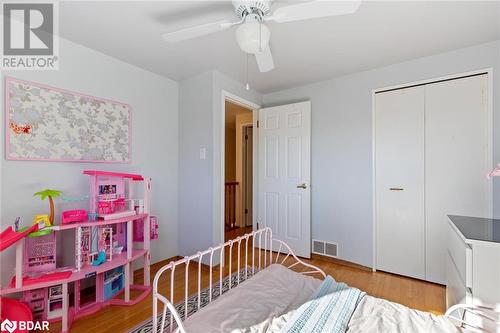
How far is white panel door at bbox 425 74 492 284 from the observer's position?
89.3 inches

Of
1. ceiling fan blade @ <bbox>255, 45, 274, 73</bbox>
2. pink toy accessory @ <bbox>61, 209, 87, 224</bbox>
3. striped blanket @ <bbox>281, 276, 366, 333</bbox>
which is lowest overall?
striped blanket @ <bbox>281, 276, 366, 333</bbox>

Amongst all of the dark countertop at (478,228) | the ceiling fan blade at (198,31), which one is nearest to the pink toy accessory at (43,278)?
the ceiling fan blade at (198,31)

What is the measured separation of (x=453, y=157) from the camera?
2.38 m

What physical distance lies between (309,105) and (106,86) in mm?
2347

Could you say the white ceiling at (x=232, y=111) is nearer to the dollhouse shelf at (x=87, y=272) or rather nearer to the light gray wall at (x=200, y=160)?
the light gray wall at (x=200, y=160)

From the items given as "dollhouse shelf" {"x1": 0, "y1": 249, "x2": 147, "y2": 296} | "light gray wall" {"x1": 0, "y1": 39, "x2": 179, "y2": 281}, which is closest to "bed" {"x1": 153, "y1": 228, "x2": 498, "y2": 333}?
"dollhouse shelf" {"x1": 0, "y1": 249, "x2": 147, "y2": 296}

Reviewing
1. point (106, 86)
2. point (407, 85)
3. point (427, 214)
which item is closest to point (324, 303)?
point (427, 214)

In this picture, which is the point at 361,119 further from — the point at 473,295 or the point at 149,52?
the point at 149,52

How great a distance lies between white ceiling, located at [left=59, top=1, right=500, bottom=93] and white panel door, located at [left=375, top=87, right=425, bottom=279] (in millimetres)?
488

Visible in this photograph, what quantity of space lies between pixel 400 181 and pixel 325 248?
1217 mm

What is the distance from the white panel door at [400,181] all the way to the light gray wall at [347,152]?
0.11 m

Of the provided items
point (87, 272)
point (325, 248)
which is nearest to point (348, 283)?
point (325, 248)

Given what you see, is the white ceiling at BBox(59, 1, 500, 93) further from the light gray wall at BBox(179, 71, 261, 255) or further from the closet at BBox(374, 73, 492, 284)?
the closet at BBox(374, 73, 492, 284)

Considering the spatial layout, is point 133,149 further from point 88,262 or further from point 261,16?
point 261,16
